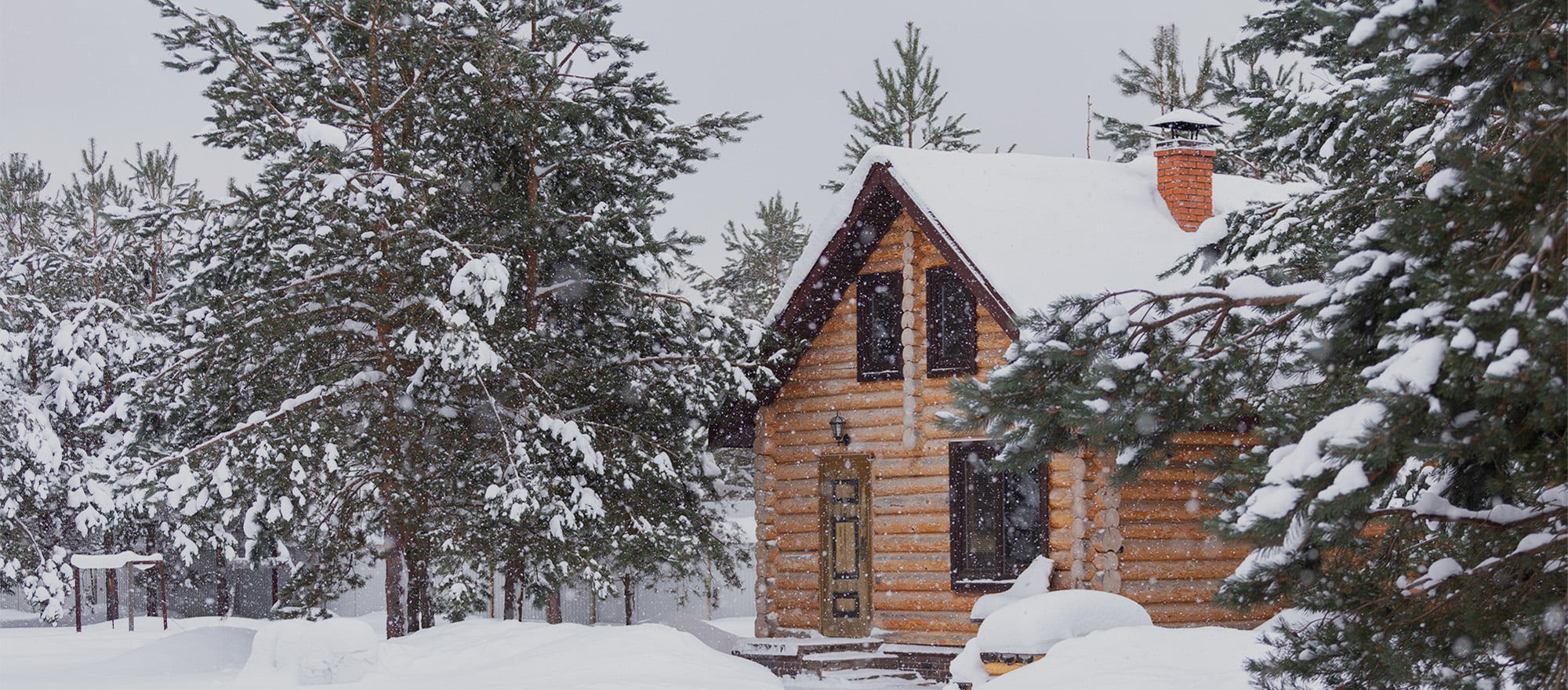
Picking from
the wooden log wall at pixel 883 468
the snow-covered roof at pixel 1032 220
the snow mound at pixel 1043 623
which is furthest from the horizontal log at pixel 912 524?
the snow mound at pixel 1043 623

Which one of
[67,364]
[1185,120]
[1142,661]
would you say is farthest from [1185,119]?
[67,364]

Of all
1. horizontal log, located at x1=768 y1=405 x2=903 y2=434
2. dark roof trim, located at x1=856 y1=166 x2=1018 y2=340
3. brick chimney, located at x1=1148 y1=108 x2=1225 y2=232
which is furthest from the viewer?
brick chimney, located at x1=1148 y1=108 x2=1225 y2=232

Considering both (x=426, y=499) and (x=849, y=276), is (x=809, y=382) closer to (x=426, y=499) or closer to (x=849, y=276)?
Answer: (x=849, y=276)

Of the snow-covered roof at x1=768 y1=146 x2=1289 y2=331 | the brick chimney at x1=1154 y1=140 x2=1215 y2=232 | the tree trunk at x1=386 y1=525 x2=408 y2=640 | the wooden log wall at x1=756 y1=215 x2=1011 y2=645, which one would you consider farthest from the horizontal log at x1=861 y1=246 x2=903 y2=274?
the tree trunk at x1=386 y1=525 x2=408 y2=640

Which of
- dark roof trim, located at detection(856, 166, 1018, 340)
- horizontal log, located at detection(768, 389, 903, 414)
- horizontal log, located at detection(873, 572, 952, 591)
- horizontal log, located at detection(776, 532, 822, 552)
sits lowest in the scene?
horizontal log, located at detection(873, 572, 952, 591)

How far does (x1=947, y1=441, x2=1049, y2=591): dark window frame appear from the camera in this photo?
16.4 metres

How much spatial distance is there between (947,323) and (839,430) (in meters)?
1.94

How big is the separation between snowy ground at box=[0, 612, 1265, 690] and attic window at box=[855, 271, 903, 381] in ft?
12.7

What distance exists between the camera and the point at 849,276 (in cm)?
1816

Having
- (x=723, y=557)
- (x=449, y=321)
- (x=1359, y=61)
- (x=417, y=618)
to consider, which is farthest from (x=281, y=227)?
(x=1359, y=61)

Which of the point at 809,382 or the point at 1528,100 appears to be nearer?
the point at 1528,100

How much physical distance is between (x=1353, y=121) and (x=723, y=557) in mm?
12378

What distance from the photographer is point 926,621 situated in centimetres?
1692

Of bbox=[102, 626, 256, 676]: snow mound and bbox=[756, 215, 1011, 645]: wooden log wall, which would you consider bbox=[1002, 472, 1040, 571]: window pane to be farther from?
bbox=[102, 626, 256, 676]: snow mound
